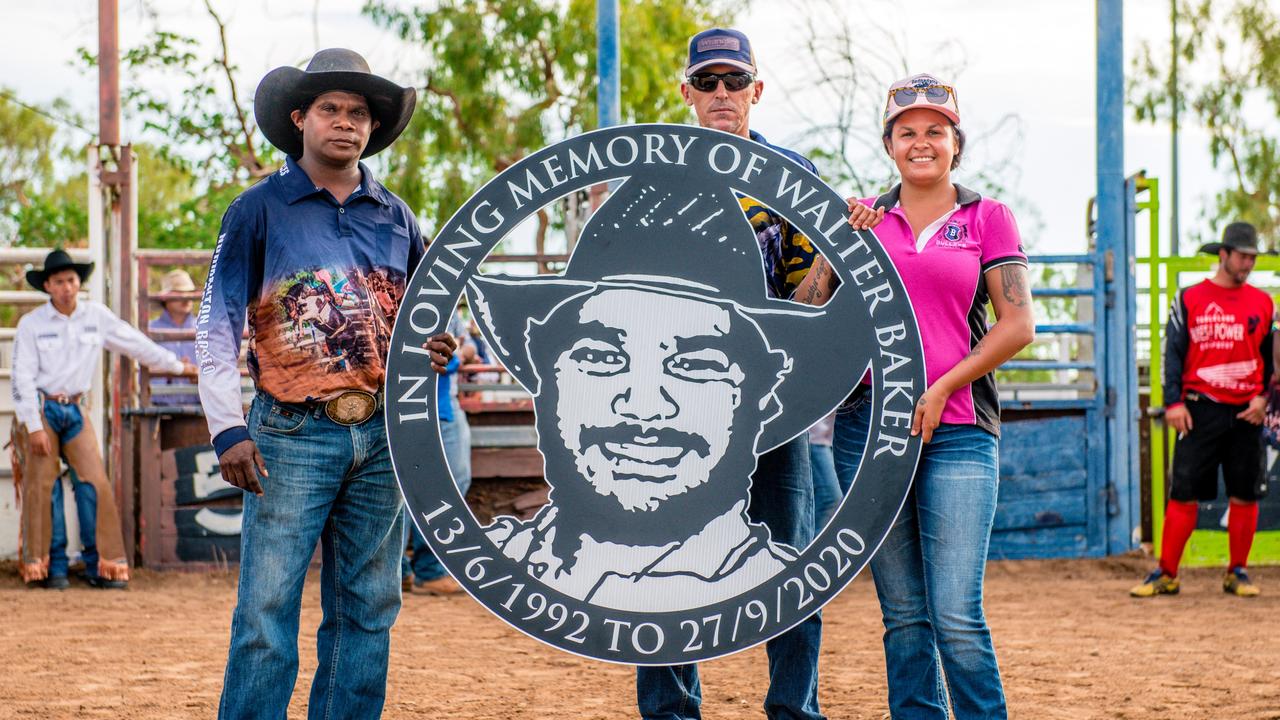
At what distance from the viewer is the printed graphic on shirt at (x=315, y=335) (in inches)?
133

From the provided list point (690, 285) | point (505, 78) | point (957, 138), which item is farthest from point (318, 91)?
point (505, 78)

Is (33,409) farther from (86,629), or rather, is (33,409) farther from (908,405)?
(908,405)

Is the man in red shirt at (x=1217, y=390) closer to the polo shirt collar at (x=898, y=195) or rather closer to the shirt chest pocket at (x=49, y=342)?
→ the polo shirt collar at (x=898, y=195)

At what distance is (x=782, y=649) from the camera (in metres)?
3.77

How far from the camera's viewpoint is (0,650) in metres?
6.23

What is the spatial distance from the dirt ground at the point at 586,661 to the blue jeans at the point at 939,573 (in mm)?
1266

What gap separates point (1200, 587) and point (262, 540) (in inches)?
270

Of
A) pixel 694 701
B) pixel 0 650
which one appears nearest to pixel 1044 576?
A: pixel 694 701

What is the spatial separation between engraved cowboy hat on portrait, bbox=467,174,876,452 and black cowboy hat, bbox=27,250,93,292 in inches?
228

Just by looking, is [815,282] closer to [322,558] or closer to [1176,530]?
[322,558]

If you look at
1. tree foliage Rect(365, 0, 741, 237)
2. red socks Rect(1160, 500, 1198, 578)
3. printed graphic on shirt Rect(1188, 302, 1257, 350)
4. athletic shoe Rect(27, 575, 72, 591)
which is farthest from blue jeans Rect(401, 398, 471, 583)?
tree foliage Rect(365, 0, 741, 237)

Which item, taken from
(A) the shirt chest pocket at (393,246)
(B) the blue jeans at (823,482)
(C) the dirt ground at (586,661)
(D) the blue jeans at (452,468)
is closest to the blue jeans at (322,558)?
(A) the shirt chest pocket at (393,246)

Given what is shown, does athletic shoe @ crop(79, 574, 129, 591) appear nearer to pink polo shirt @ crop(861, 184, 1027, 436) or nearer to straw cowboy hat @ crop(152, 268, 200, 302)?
straw cowboy hat @ crop(152, 268, 200, 302)

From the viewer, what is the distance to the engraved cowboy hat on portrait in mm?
3459
